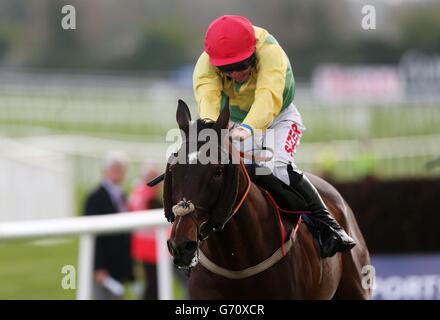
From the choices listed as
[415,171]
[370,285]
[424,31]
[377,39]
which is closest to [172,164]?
[370,285]

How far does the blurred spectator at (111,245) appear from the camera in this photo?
25.5 ft

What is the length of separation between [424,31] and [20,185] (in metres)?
33.0

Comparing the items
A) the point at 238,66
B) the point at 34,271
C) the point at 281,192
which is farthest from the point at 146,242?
the point at 238,66

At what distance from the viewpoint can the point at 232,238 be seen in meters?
4.08

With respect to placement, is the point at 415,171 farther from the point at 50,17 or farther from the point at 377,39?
the point at 50,17

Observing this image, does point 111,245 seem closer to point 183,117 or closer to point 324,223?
point 324,223

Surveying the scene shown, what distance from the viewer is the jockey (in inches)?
162

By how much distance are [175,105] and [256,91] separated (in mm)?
19072

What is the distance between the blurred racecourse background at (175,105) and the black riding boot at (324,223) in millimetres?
2089

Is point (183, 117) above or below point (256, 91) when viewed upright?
below

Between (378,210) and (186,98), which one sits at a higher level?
(186,98)

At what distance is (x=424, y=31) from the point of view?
4241 centimetres

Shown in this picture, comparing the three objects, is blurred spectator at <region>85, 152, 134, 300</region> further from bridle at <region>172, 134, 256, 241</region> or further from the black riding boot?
bridle at <region>172, 134, 256, 241</region>

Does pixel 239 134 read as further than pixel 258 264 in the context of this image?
No
